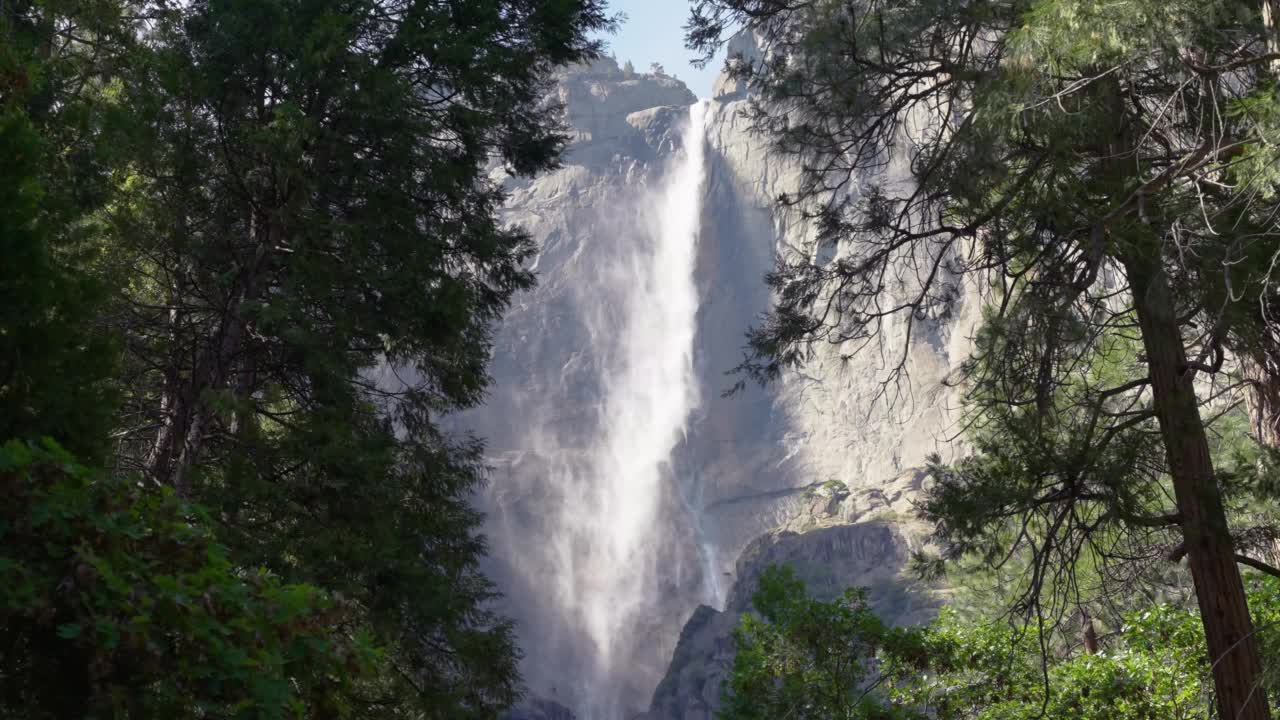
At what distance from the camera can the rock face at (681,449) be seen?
1903 inches

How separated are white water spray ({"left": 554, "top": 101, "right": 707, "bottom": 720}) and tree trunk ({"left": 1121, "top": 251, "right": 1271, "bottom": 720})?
48.8 meters

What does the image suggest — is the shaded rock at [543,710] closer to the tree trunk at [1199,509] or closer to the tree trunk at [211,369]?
the tree trunk at [211,369]

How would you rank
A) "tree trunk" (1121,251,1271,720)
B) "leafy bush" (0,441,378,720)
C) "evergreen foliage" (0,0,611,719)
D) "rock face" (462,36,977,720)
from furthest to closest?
"rock face" (462,36,977,720)
"evergreen foliage" (0,0,611,719)
"tree trunk" (1121,251,1271,720)
"leafy bush" (0,441,378,720)

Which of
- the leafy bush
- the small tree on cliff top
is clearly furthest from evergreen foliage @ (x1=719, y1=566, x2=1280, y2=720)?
the leafy bush

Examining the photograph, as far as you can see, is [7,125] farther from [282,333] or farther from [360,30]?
[360,30]

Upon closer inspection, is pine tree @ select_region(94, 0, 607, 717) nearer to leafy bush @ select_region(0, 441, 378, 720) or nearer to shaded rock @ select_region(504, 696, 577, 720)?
leafy bush @ select_region(0, 441, 378, 720)

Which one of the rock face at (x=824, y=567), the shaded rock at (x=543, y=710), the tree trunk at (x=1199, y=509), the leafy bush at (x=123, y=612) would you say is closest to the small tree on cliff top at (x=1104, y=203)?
the tree trunk at (x=1199, y=509)

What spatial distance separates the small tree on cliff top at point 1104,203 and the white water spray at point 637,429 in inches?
1912

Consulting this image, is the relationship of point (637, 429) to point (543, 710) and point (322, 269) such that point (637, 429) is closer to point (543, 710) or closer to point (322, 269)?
point (543, 710)

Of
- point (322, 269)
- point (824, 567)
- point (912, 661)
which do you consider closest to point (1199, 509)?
point (912, 661)

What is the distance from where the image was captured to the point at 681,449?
6078 cm

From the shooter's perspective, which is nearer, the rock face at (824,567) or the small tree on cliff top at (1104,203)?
the small tree on cliff top at (1104,203)

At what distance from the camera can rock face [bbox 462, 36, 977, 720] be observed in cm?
4834

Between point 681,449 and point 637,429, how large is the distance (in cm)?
329
